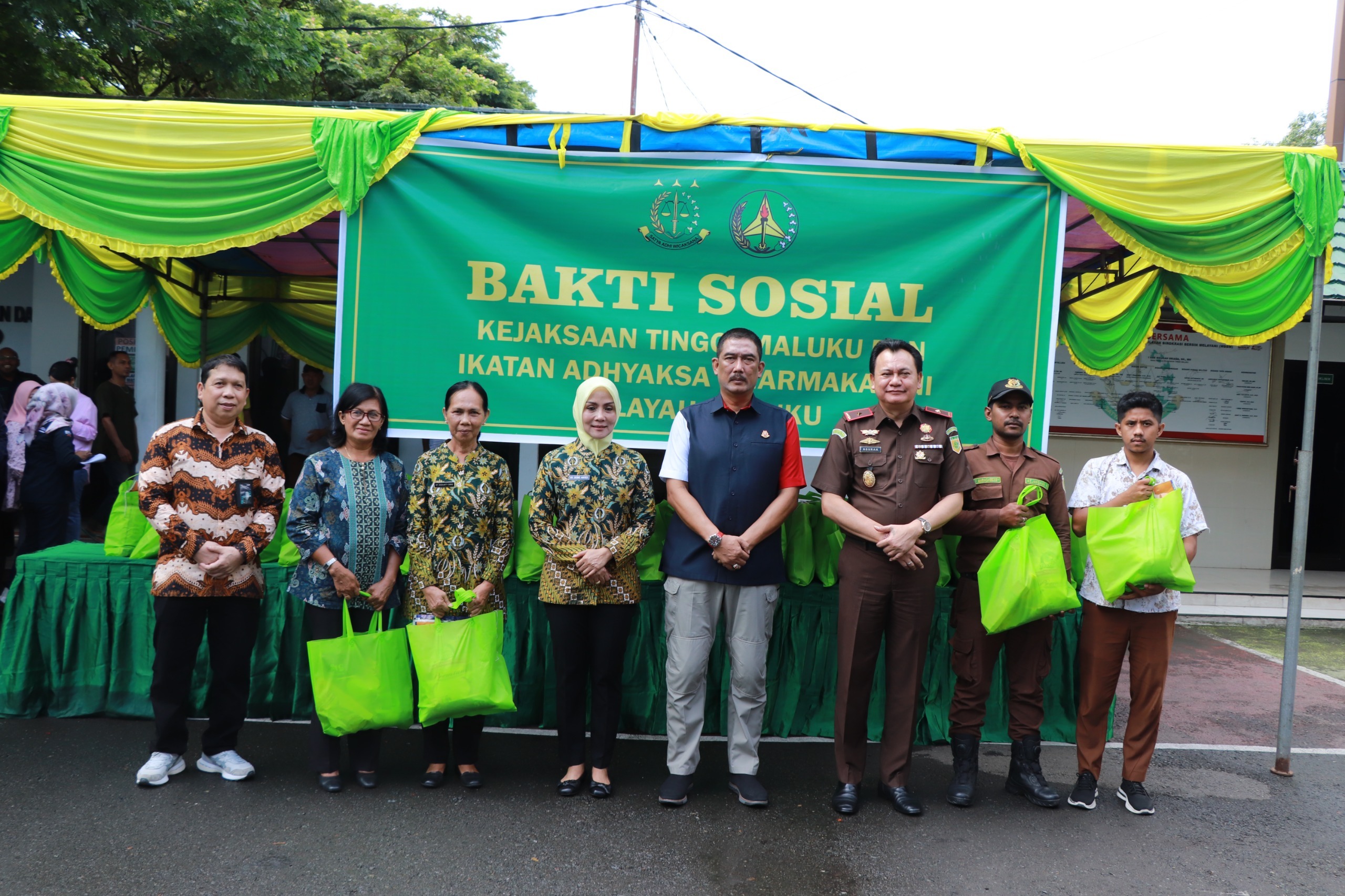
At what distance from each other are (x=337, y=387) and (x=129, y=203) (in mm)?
1161

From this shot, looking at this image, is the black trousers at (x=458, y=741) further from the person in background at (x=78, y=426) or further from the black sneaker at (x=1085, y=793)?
the person in background at (x=78, y=426)

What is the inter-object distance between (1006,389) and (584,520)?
1.79 meters

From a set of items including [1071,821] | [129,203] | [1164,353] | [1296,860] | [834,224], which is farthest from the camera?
[1164,353]

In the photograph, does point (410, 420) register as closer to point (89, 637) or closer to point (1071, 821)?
point (89, 637)

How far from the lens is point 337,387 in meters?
3.87

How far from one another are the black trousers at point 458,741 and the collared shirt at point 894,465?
1.70 m

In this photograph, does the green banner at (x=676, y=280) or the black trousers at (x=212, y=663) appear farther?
the green banner at (x=676, y=280)

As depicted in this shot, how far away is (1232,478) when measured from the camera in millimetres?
9141

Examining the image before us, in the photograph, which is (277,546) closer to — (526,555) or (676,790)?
(526,555)

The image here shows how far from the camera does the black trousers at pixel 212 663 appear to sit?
3365mm

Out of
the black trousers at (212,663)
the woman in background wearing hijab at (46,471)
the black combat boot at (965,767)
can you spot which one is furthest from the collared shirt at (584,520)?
the woman in background wearing hijab at (46,471)

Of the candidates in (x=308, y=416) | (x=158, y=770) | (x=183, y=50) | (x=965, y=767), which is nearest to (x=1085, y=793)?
(x=965, y=767)

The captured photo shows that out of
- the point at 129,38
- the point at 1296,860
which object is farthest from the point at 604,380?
the point at 129,38

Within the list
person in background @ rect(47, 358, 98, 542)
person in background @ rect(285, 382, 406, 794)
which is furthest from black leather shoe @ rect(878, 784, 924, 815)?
person in background @ rect(47, 358, 98, 542)
